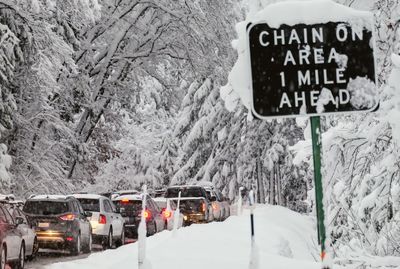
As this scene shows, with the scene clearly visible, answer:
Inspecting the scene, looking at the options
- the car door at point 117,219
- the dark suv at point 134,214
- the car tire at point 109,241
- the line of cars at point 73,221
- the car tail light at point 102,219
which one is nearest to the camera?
the line of cars at point 73,221

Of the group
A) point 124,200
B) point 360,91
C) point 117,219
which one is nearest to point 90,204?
point 117,219

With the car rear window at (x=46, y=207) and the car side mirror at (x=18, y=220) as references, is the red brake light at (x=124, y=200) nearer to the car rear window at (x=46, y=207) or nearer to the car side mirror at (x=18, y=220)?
the car rear window at (x=46, y=207)

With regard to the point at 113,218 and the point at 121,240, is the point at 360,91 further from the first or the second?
the point at 121,240

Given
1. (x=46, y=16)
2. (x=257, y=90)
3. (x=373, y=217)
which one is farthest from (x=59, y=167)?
(x=257, y=90)

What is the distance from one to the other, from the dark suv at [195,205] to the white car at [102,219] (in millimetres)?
6886

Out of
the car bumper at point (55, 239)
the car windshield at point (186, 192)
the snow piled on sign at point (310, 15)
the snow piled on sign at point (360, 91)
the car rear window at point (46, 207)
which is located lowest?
the car bumper at point (55, 239)

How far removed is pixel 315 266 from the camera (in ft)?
37.8

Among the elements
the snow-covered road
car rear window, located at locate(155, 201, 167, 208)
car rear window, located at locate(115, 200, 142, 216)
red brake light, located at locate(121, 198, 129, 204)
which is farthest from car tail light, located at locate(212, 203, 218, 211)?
the snow-covered road

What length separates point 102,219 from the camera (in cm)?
2242

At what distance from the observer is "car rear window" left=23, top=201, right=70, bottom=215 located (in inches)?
789

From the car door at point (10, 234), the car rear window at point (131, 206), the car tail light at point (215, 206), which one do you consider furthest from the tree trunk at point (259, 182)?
the car door at point (10, 234)

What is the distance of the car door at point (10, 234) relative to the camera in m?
14.9

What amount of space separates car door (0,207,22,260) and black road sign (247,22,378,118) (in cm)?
1045

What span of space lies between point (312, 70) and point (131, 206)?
2183 centimetres
